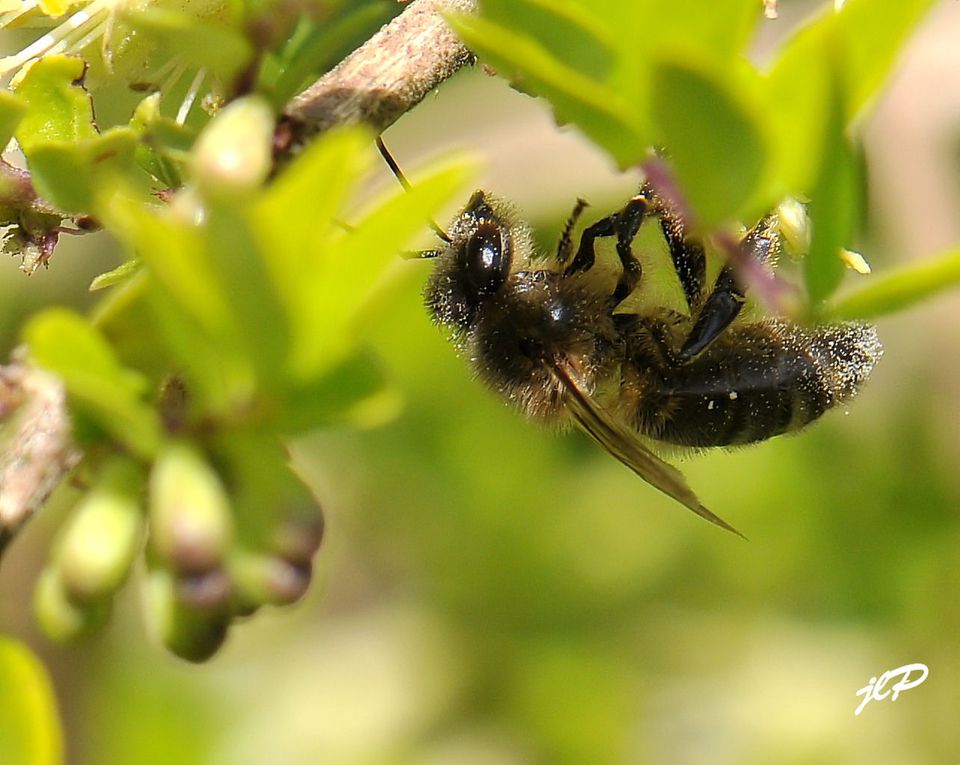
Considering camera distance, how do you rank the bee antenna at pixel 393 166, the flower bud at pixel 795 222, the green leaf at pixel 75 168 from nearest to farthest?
the green leaf at pixel 75 168 < the flower bud at pixel 795 222 < the bee antenna at pixel 393 166

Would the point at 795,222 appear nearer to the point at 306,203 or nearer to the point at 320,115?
the point at 320,115

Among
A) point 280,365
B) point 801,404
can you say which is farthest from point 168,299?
point 801,404

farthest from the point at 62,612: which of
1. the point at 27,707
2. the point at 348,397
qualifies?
the point at 348,397

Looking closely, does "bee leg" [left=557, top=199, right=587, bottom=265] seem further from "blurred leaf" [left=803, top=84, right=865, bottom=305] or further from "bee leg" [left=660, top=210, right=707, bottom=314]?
"blurred leaf" [left=803, top=84, right=865, bottom=305]

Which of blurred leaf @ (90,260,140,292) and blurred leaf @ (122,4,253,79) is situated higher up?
blurred leaf @ (122,4,253,79)

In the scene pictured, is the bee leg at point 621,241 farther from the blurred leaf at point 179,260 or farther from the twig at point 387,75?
the blurred leaf at point 179,260
